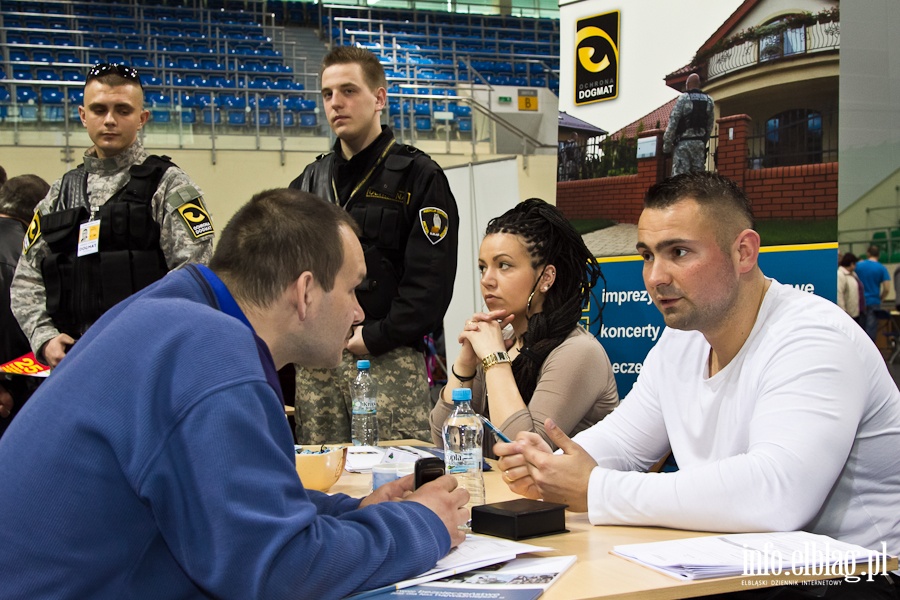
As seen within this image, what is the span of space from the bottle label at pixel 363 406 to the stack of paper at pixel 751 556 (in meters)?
1.63

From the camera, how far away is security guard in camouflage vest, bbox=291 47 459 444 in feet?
10.0

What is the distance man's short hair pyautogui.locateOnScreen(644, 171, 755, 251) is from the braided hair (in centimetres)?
73

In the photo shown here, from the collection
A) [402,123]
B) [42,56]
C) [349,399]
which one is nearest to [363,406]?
[349,399]

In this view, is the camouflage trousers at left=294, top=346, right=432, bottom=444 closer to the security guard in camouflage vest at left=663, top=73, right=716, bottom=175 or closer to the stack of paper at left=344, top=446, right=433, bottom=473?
the stack of paper at left=344, top=446, right=433, bottom=473

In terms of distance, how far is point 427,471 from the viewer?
1.56 metres

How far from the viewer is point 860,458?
168 cm

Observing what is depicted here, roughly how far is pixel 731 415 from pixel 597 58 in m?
2.19

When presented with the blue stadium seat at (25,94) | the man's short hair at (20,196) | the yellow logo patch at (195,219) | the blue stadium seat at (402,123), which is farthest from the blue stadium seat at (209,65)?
the yellow logo patch at (195,219)

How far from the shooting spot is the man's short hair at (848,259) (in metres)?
2.69

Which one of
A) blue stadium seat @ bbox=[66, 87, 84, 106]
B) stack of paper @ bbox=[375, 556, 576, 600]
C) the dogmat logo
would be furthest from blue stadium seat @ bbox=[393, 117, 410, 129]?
stack of paper @ bbox=[375, 556, 576, 600]

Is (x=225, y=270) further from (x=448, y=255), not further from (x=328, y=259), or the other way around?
(x=448, y=255)

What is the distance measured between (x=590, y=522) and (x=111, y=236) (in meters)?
2.22

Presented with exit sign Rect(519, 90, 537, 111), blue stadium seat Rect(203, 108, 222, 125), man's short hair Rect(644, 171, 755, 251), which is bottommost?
man's short hair Rect(644, 171, 755, 251)

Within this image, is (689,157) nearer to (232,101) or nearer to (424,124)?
(424,124)
